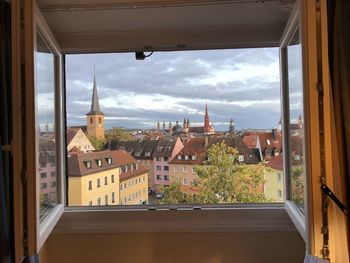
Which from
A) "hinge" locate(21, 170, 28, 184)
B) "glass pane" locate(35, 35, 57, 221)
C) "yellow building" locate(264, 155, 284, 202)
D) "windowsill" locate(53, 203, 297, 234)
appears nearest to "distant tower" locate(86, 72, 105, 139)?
"glass pane" locate(35, 35, 57, 221)

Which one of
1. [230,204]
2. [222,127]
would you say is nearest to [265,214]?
[230,204]

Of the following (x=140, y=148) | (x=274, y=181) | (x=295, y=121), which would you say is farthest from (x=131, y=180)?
(x=295, y=121)

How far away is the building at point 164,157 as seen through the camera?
2.12 m

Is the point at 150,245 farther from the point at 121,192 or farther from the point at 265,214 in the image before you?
the point at 265,214

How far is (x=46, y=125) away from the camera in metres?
1.64

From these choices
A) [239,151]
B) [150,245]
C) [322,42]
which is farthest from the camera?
[239,151]

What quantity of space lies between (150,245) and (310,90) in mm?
1287

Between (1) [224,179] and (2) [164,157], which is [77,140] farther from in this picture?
(1) [224,179]

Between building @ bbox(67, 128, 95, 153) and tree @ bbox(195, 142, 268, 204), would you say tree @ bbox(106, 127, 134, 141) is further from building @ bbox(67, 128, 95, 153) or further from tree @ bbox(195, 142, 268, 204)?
tree @ bbox(195, 142, 268, 204)

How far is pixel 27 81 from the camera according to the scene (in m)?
1.22

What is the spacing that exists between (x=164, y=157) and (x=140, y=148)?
164 mm

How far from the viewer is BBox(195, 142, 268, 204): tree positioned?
2100 mm

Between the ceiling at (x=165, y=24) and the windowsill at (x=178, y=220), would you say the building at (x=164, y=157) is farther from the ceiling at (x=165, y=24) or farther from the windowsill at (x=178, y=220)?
the ceiling at (x=165, y=24)

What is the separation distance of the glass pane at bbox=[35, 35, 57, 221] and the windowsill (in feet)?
0.82
